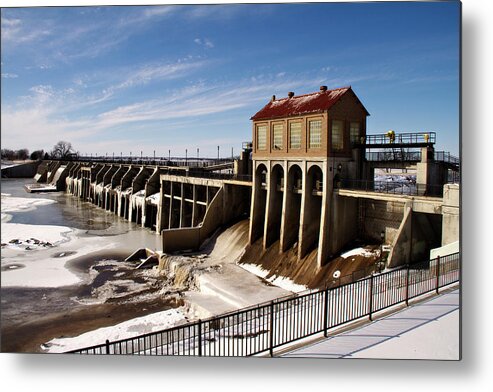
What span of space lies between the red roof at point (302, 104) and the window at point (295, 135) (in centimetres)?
57

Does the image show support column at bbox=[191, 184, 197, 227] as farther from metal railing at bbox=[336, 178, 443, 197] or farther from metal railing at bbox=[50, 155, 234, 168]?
metal railing at bbox=[336, 178, 443, 197]

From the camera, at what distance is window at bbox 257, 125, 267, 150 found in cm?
2372

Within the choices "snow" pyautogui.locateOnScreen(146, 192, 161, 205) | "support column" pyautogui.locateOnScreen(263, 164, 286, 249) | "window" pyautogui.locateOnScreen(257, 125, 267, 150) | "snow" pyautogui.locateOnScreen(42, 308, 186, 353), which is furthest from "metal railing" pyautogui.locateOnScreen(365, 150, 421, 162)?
"snow" pyautogui.locateOnScreen(146, 192, 161, 205)

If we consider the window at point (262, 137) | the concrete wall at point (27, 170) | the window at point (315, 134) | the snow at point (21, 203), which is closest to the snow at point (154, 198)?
the snow at point (21, 203)

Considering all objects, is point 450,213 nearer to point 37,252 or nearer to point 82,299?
point 82,299

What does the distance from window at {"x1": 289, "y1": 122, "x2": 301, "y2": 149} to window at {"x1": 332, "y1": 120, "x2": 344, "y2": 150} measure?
200 cm

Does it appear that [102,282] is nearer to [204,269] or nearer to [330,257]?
[204,269]

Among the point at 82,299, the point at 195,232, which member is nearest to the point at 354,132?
the point at 195,232

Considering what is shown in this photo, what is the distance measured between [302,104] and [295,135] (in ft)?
5.68

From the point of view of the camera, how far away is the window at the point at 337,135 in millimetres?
19797

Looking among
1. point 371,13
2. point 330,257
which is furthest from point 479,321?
point 330,257

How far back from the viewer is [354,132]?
67.4ft

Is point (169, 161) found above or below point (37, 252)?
above

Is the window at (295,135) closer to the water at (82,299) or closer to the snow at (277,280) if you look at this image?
the snow at (277,280)
